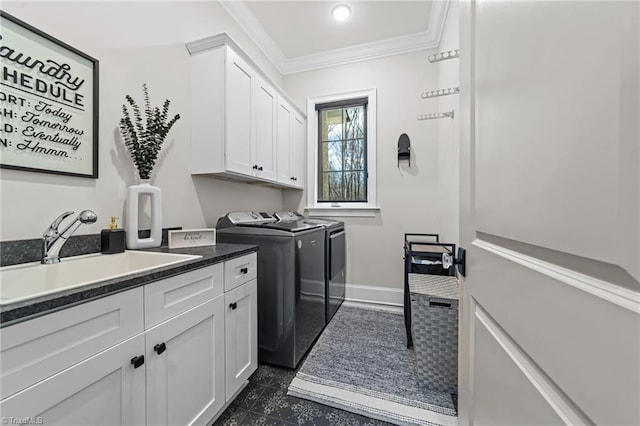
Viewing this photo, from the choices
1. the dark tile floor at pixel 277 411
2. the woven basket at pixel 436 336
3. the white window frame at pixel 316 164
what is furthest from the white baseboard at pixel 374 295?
the dark tile floor at pixel 277 411

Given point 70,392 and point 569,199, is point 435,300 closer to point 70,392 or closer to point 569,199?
point 569,199

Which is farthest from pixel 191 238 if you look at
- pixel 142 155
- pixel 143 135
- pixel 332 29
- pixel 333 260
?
pixel 332 29

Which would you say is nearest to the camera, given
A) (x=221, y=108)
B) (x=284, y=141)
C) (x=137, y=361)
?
(x=137, y=361)

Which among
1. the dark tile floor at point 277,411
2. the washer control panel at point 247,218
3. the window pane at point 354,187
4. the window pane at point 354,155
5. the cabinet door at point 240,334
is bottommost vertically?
the dark tile floor at point 277,411

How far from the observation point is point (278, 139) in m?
2.50

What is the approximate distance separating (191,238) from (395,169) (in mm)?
2208

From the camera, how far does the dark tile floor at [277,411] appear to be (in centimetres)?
130

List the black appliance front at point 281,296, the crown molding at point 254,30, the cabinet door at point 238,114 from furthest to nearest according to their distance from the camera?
the crown molding at point 254,30
the cabinet door at point 238,114
the black appliance front at point 281,296

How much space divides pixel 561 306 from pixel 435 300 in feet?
3.94

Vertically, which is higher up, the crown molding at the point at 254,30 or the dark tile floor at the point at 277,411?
the crown molding at the point at 254,30

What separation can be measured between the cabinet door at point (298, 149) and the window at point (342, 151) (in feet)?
0.75

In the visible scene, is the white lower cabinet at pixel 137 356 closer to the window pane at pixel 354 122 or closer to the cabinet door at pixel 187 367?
the cabinet door at pixel 187 367

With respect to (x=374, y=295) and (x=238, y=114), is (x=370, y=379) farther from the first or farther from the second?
(x=238, y=114)

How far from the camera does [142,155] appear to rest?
1370mm
